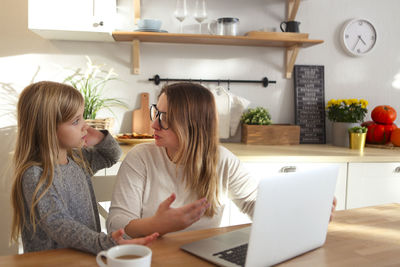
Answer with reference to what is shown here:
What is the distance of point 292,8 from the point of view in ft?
8.73

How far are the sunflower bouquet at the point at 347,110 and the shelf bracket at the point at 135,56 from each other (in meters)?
1.40

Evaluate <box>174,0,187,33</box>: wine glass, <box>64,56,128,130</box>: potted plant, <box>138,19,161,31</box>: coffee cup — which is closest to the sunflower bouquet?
<box>174,0,187,33</box>: wine glass

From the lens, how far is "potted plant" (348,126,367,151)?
8.05 feet

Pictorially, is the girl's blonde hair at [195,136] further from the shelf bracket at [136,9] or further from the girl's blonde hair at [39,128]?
the shelf bracket at [136,9]

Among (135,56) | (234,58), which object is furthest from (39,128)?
(234,58)

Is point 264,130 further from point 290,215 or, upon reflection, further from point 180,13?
point 290,215

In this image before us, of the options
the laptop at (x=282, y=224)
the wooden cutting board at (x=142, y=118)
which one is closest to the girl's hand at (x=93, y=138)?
the laptop at (x=282, y=224)

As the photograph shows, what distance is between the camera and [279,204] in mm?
756

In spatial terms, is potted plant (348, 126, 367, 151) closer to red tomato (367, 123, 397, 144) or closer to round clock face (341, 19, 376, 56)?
red tomato (367, 123, 397, 144)

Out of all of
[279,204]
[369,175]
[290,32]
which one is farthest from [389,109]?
[279,204]

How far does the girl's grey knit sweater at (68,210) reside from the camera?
0.87 m

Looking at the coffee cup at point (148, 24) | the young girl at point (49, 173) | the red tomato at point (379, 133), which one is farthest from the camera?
the red tomato at point (379, 133)

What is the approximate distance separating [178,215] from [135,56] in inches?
70.7

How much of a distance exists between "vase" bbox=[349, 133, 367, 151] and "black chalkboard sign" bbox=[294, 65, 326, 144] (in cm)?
34
